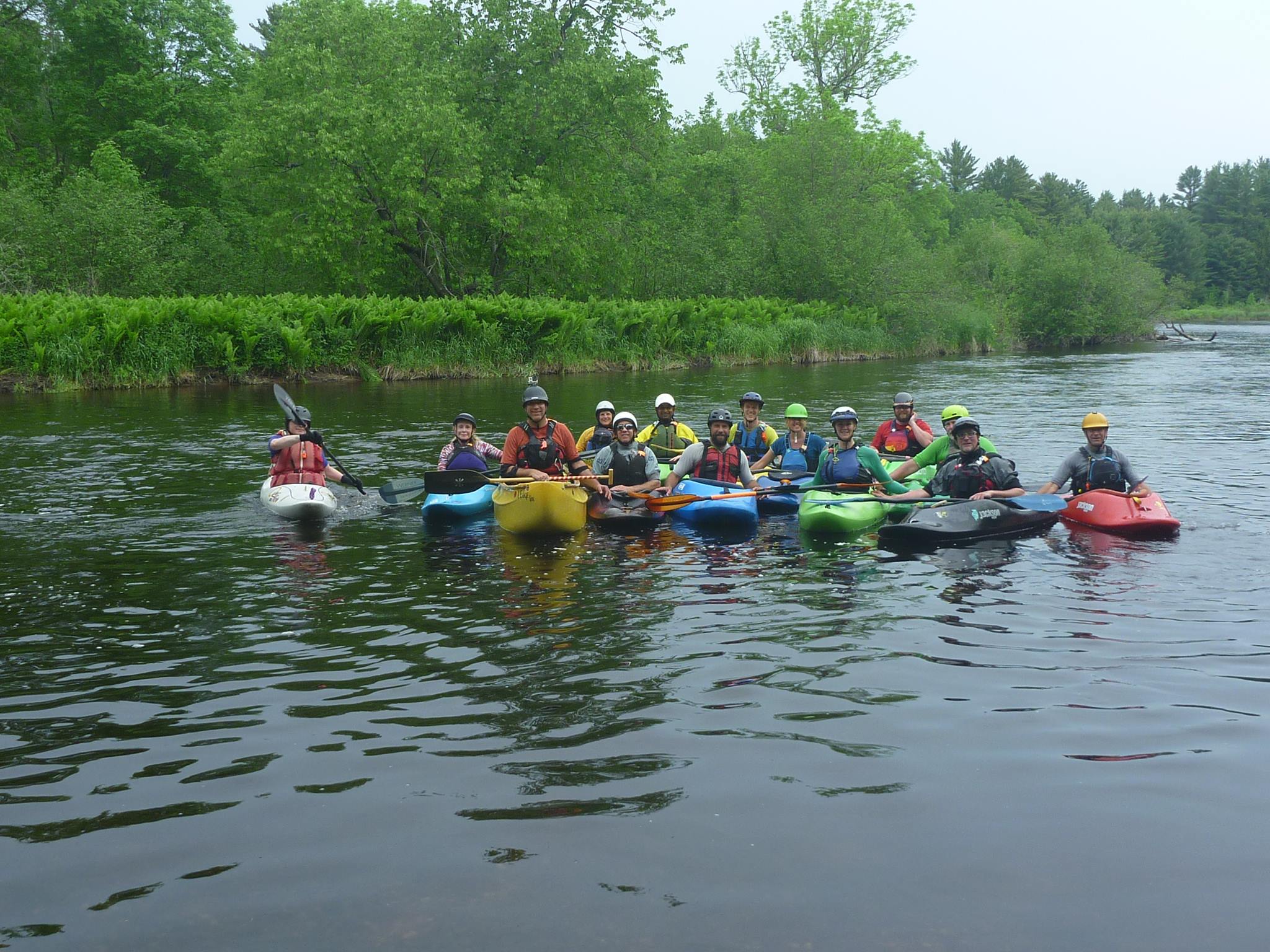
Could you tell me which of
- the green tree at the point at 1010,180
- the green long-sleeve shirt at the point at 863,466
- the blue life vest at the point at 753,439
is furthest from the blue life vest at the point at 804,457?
the green tree at the point at 1010,180

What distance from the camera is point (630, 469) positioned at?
11.6 m

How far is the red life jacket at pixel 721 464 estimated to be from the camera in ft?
38.7

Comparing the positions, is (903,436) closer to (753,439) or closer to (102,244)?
(753,439)

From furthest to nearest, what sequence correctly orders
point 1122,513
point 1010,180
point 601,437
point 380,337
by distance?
point 1010,180 < point 380,337 < point 601,437 < point 1122,513

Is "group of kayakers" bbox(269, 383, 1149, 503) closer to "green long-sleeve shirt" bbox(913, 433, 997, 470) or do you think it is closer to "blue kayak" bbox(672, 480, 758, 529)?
"green long-sleeve shirt" bbox(913, 433, 997, 470)

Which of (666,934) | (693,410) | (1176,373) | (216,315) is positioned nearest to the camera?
(666,934)

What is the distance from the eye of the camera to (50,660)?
6.45 m

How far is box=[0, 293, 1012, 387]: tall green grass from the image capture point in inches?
924

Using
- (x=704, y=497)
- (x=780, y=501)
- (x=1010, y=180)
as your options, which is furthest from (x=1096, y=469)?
(x=1010, y=180)

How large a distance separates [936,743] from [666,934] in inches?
79.4

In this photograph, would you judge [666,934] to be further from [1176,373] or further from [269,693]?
[1176,373]

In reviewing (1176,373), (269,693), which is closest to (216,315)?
(269,693)

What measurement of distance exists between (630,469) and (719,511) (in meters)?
1.22

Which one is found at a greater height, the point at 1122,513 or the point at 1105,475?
the point at 1105,475
